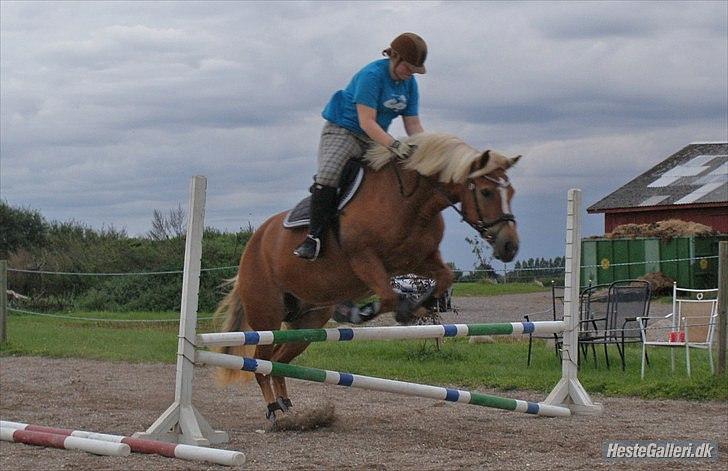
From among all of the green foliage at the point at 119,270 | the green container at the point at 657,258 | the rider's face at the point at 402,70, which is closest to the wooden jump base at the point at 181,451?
the rider's face at the point at 402,70

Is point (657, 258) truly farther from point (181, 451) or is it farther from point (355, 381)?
point (181, 451)

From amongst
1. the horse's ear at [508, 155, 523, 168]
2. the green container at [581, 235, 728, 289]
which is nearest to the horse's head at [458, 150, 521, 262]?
the horse's ear at [508, 155, 523, 168]

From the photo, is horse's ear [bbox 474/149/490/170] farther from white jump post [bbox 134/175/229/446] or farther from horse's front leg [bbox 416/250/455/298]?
white jump post [bbox 134/175/229/446]

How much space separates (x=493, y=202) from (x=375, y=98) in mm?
1045

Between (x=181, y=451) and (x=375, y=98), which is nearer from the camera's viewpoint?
(x=181, y=451)

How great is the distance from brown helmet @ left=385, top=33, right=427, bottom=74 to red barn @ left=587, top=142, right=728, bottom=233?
2270cm

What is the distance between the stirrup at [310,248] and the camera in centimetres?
554

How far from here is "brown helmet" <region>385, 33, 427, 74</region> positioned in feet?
17.9

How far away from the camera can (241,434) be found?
6.07 meters

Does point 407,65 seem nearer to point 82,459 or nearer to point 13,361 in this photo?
point 82,459

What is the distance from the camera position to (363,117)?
17.8 feet

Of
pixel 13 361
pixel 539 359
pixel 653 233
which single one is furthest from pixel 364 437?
pixel 653 233

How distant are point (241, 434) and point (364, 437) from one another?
0.82 metres

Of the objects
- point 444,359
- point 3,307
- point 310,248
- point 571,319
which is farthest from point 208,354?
point 3,307
